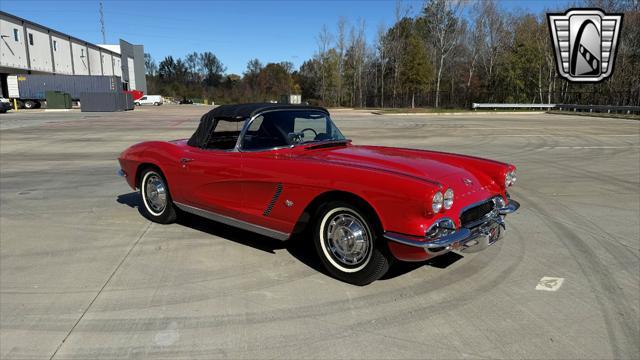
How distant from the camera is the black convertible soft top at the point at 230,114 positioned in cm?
443

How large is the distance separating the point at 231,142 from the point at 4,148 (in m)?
12.6

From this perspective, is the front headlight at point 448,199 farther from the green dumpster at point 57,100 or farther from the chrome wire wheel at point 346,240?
the green dumpster at point 57,100

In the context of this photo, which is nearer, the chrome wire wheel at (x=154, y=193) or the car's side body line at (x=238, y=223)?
the car's side body line at (x=238, y=223)

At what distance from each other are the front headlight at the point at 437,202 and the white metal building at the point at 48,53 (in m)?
56.4

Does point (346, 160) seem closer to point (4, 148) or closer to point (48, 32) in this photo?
point (4, 148)

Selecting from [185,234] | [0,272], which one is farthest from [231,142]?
[0,272]

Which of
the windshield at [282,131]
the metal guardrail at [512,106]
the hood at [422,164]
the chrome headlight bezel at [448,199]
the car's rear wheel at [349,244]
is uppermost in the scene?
the metal guardrail at [512,106]

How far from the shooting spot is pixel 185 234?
195 inches

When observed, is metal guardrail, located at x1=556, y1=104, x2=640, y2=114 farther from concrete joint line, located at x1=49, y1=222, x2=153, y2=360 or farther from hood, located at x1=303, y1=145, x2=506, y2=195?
concrete joint line, located at x1=49, y1=222, x2=153, y2=360

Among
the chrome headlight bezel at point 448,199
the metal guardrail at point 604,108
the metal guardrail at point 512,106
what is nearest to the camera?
the chrome headlight bezel at point 448,199

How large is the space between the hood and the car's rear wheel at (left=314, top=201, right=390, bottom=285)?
1.40ft

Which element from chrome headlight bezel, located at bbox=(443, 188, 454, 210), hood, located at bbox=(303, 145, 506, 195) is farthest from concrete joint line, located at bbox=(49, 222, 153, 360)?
chrome headlight bezel, located at bbox=(443, 188, 454, 210)

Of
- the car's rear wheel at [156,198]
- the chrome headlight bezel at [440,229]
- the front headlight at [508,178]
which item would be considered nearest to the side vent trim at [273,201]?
the chrome headlight bezel at [440,229]

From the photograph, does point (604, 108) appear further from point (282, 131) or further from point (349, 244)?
point (349, 244)
